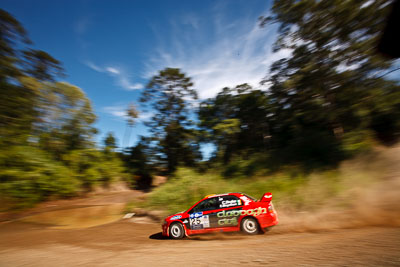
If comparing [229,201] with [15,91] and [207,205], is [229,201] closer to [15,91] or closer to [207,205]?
[207,205]

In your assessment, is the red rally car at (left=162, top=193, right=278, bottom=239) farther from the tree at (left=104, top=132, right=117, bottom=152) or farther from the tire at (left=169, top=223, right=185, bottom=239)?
the tree at (left=104, top=132, right=117, bottom=152)

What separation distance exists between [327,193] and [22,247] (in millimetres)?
11778

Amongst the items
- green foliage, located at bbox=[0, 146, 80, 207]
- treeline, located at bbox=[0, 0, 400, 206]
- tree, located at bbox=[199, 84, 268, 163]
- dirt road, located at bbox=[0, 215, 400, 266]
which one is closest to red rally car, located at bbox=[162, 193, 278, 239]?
dirt road, located at bbox=[0, 215, 400, 266]

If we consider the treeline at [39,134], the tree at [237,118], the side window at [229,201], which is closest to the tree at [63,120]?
the treeline at [39,134]

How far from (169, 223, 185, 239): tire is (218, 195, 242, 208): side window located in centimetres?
170

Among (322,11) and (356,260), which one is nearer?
(356,260)

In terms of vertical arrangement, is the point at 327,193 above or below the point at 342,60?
below

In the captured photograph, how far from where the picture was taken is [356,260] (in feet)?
9.77

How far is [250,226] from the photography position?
643 centimetres

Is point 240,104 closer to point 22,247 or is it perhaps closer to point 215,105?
point 215,105

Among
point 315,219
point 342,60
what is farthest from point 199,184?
point 342,60

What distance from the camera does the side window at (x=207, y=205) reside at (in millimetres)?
7055

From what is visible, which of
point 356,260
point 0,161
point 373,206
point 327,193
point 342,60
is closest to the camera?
point 356,260

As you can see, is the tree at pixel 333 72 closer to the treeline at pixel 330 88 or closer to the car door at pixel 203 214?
the treeline at pixel 330 88
